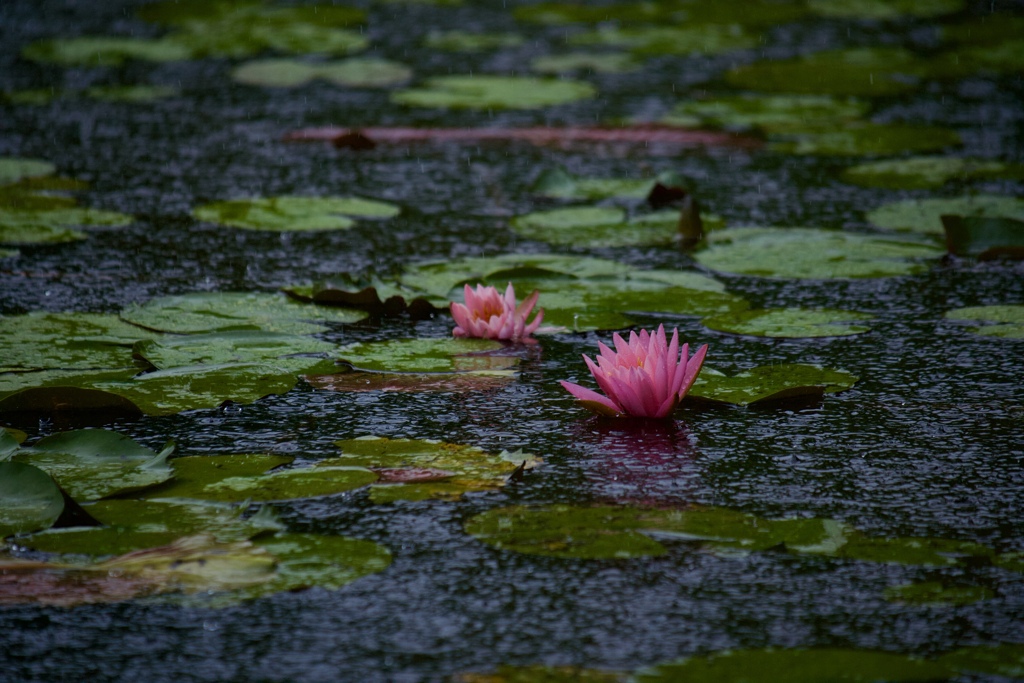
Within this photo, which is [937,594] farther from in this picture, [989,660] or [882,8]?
[882,8]

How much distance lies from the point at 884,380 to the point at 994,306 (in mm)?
538

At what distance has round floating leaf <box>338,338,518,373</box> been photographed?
2145 mm

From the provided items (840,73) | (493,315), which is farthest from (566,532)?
(840,73)

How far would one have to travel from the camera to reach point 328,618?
1.32 m

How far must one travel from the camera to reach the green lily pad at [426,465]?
5.38 ft

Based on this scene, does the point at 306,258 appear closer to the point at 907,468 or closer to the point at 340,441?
the point at 340,441

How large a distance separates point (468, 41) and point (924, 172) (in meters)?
2.85

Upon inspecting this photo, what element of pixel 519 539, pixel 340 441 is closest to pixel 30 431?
pixel 340 441

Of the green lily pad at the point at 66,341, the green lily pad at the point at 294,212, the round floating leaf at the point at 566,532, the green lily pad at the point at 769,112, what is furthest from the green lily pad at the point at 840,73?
the round floating leaf at the point at 566,532

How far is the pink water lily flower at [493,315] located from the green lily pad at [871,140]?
2.01 meters

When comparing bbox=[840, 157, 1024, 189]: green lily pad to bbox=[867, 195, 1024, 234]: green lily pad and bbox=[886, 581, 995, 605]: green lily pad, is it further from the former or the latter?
bbox=[886, 581, 995, 605]: green lily pad

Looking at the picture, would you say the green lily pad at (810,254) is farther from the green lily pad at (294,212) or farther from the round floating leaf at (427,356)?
the green lily pad at (294,212)

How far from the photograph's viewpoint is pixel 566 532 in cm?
150

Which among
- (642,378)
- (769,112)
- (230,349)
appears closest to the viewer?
(642,378)
